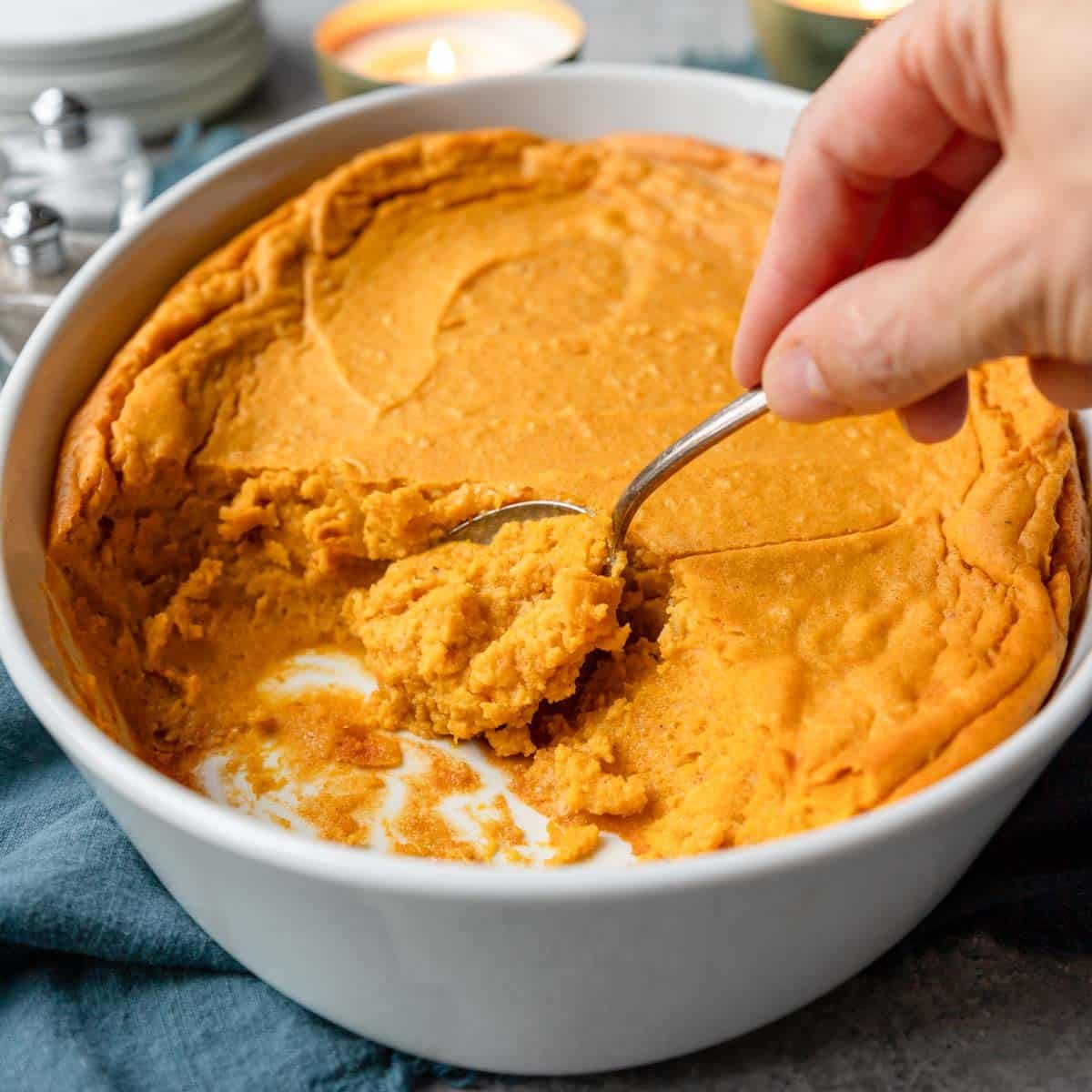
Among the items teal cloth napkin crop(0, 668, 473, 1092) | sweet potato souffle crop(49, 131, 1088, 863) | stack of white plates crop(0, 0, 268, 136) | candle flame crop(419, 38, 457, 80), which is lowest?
teal cloth napkin crop(0, 668, 473, 1092)

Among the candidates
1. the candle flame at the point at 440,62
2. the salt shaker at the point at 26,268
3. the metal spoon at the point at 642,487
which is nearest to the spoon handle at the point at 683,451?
the metal spoon at the point at 642,487

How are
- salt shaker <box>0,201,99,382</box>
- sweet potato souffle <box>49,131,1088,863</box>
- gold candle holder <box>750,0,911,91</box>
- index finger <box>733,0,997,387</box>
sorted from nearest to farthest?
index finger <box>733,0,997,387</box>, sweet potato souffle <box>49,131,1088,863</box>, salt shaker <box>0,201,99,382</box>, gold candle holder <box>750,0,911,91</box>

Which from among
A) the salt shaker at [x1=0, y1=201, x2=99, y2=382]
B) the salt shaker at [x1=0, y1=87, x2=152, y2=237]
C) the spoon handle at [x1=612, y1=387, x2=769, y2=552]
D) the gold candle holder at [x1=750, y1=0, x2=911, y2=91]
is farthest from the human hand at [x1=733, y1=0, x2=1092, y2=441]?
the salt shaker at [x1=0, y1=87, x2=152, y2=237]

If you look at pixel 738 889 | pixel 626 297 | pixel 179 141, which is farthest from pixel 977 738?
pixel 179 141

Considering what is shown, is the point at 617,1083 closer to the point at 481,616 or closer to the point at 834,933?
the point at 834,933

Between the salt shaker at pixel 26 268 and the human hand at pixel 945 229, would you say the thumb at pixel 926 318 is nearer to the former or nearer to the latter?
the human hand at pixel 945 229

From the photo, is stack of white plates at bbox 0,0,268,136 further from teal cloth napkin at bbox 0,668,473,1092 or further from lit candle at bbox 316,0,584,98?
teal cloth napkin at bbox 0,668,473,1092

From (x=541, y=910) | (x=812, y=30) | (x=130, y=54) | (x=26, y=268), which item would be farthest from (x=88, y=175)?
(x=541, y=910)
